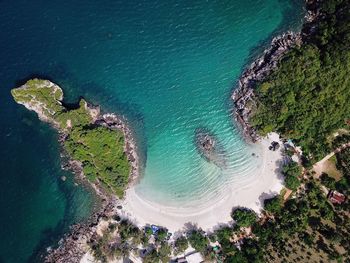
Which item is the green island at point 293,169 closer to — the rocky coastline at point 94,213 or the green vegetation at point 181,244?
the green vegetation at point 181,244

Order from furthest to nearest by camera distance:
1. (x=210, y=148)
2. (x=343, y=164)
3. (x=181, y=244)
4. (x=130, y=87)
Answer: (x=130, y=87)
(x=210, y=148)
(x=181, y=244)
(x=343, y=164)

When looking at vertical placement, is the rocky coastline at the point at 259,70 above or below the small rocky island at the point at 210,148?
above

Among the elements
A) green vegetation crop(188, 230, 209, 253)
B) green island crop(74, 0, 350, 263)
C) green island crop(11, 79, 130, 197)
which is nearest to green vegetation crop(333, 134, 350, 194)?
green island crop(74, 0, 350, 263)

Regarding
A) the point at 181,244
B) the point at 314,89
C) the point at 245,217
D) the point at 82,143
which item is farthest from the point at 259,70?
the point at 82,143

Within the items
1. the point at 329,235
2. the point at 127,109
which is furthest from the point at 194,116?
the point at 329,235

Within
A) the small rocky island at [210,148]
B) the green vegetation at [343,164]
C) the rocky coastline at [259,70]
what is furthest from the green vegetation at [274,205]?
the rocky coastline at [259,70]

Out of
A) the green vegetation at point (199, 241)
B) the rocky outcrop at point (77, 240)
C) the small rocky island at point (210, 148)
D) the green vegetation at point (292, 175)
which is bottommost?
the green vegetation at point (199, 241)

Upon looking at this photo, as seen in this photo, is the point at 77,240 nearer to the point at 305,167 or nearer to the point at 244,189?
the point at 244,189
